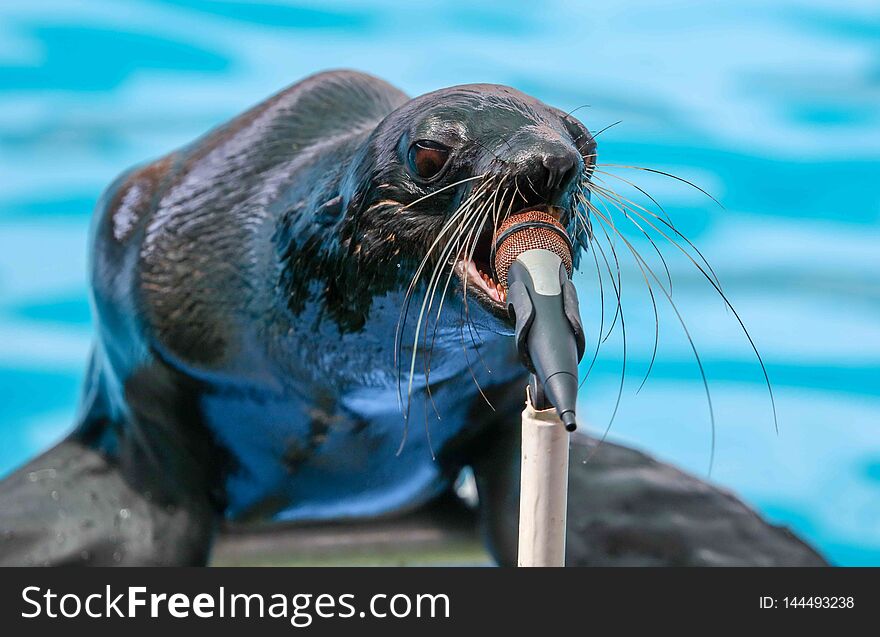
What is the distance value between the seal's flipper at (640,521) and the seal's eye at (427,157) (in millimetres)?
879

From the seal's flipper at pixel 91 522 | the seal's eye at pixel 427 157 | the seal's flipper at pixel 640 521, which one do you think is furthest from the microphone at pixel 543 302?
the seal's flipper at pixel 91 522

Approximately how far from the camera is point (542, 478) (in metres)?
1.53

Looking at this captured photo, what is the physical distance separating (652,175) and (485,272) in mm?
4190

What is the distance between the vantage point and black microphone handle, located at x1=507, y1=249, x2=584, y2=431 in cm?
142

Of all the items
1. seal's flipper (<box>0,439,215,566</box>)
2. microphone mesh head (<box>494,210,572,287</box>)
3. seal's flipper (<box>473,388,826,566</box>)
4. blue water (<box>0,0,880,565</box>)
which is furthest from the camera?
blue water (<box>0,0,880,565</box>)

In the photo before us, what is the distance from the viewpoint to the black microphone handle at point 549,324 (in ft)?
4.66

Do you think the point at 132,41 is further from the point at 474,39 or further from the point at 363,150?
the point at 363,150

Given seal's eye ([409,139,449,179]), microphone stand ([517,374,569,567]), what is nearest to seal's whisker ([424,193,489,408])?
seal's eye ([409,139,449,179])

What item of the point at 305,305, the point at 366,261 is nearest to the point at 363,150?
the point at 366,261

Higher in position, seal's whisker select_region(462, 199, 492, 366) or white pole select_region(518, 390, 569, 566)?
seal's whisker select_region(462, 199, 492, 366)

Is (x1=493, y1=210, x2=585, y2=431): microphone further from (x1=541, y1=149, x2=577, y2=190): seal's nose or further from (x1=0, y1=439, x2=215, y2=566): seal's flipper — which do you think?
(x1=0, y1=439, x2=215, y2=566): seal's flipper

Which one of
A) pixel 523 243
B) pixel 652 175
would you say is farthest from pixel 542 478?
pixel 652 175

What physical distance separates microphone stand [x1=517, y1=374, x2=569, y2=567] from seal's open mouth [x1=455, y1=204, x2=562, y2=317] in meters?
0.21

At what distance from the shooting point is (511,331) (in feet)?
5.84
